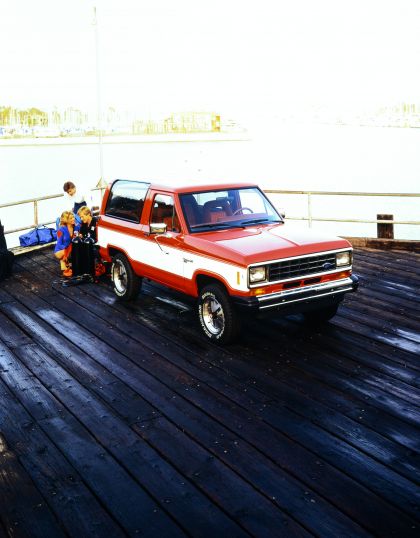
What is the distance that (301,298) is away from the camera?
726 cm

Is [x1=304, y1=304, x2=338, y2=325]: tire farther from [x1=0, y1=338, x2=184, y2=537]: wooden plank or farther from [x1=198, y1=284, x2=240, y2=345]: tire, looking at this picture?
[x1=0, y1=338, x2=184, y2=537]: wooden plank

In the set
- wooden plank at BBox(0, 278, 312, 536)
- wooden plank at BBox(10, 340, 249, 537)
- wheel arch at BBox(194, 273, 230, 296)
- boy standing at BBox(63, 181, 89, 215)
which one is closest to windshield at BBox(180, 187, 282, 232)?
wheel arch at BBox(194, 273, 230, 296)

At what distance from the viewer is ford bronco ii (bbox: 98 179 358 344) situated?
7.08 m

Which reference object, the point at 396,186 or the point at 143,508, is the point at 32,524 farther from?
Answer: the point at 396,186

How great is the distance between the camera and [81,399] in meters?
6.04

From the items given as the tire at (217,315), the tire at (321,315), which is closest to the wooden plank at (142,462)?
the tire at (217,315)

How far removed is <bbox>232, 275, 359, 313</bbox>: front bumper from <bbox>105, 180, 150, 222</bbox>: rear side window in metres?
2.66

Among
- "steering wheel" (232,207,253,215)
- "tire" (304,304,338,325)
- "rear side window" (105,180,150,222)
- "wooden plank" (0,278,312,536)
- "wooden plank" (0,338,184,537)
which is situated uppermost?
"rear side window" (105,180,150,222)

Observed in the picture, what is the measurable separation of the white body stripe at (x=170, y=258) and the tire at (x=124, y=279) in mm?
240

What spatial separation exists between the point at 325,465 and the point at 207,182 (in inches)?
190

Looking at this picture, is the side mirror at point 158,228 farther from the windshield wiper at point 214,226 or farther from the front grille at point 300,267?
the front grille at point 300,267

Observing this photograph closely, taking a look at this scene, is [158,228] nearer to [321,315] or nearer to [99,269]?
[321,315]

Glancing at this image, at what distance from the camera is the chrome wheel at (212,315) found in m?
7.50

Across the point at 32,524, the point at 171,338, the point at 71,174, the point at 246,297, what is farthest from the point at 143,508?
the point at 71,174
